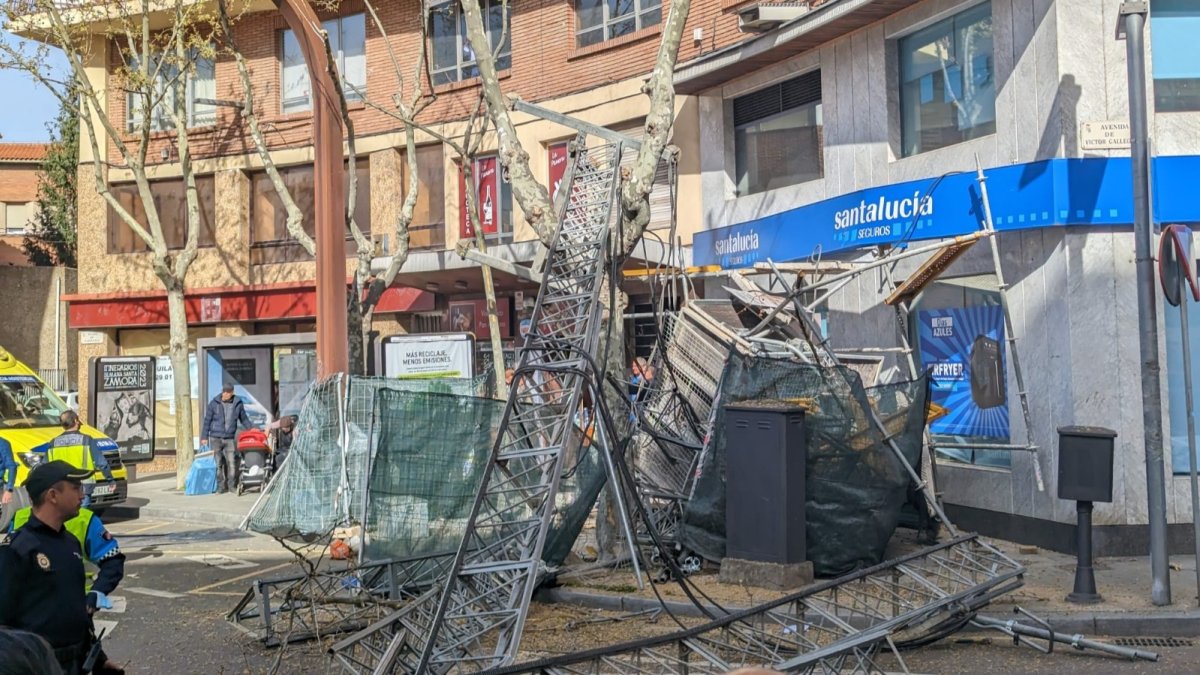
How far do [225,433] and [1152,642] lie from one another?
51.4ft

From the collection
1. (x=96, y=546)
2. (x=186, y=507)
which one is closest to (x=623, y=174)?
(x=96, y=546)

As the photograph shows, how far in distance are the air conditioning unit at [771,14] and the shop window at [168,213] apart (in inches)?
591

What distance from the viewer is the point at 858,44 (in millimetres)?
14008

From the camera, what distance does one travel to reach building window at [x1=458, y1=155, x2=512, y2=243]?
71.2 feet

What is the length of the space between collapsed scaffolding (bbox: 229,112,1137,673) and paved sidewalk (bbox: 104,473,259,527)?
191 inches

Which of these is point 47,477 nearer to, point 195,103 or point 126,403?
point 126,403

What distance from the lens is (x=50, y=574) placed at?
460 cm

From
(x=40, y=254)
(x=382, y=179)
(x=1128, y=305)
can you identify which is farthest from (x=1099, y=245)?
(x=40, y=254)

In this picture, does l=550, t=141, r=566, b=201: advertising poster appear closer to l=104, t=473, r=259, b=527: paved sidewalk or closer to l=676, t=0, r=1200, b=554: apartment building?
l=676, t=0, r=1200, b=554: apartment building

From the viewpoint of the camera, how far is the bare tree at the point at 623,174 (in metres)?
10.4

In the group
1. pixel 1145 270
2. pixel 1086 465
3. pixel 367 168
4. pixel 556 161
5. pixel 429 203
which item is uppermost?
pixel 367 168

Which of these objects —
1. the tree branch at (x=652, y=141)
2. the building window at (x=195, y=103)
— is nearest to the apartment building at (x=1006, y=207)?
the tree branch at (x=652, y=141)

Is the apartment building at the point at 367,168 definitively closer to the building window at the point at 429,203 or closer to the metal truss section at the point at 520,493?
the building window at the point at 429,203

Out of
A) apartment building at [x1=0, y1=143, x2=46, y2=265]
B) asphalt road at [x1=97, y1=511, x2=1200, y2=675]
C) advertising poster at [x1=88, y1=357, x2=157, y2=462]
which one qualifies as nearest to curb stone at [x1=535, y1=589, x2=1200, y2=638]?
asphalt road at [x1=97, y1=511, x2=1200, y2=675]
